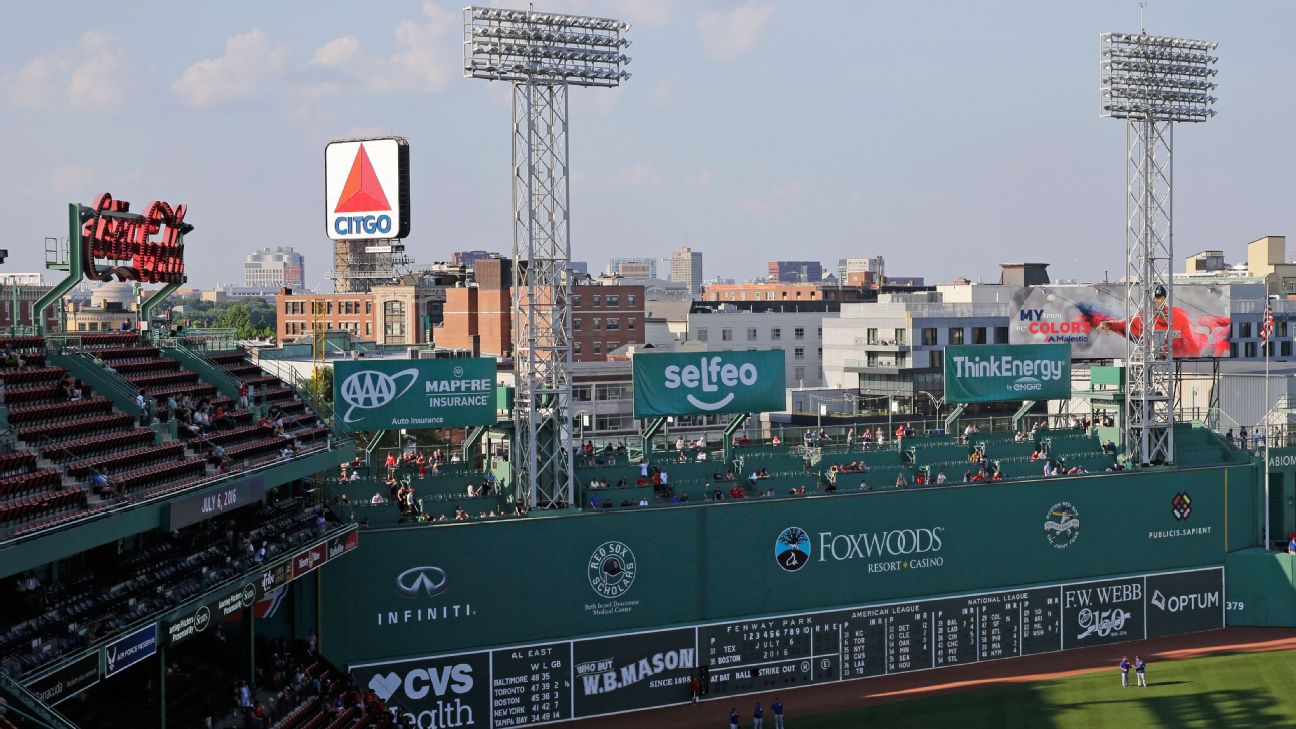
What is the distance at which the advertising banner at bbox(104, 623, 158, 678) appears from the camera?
2358 cm

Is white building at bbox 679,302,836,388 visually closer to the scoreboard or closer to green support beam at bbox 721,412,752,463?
the scoreboard

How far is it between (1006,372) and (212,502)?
93.7 feet

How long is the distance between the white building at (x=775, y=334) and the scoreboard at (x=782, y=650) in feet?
160

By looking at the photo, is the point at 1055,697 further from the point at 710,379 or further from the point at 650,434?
the point at 650,434

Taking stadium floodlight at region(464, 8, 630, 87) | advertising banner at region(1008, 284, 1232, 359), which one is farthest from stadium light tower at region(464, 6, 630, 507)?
advertising banner at region(1008, 284, 1232, 359)

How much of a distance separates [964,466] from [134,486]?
2698 centimetres

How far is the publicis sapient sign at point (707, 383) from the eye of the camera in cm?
4222

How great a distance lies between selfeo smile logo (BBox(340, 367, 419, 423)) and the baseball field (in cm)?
1024

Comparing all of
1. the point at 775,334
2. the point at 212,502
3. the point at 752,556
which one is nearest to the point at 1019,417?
the point at 752,556

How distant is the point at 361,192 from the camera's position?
48844 mm

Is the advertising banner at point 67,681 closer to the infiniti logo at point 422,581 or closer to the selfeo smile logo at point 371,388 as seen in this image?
the infiniti logo at point 422,581

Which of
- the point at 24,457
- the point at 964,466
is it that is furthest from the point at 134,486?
the point at 964,466

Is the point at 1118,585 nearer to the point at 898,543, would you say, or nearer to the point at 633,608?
the point at 898,543

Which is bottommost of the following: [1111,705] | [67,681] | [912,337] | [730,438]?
[1111,705]
